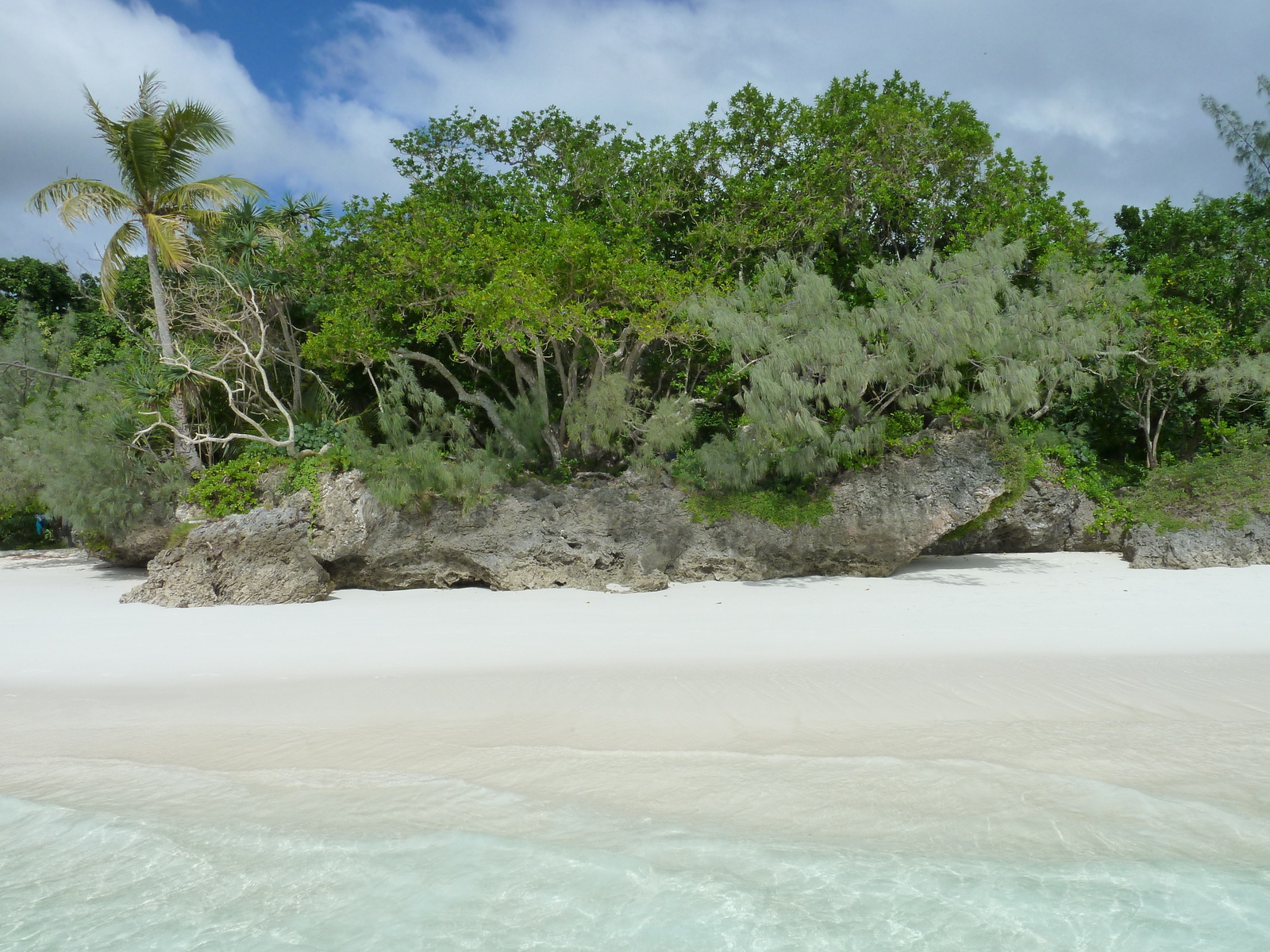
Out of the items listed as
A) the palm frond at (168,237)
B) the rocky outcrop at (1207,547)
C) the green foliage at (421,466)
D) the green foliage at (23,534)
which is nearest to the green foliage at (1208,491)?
the rocky outcrop at (1207,547)

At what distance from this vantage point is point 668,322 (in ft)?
44.2

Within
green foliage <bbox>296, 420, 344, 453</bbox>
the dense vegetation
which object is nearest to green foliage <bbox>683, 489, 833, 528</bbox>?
the dense vegetation

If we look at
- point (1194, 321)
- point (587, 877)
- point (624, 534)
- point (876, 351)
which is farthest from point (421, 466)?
point (1194, 321)

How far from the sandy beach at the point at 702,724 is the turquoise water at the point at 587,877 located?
0.03 m

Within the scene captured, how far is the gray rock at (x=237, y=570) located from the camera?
10695 millimetres

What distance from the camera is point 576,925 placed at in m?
3.50

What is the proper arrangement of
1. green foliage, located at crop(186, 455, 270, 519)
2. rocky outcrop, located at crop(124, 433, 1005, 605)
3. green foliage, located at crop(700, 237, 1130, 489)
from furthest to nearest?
green foliage, located at crop(186, 455, 270, 519) < rocky outcrop, located at crop(124, 433, 1005, 605) < green foliage, located at crop(700, 237, 1130, 489)

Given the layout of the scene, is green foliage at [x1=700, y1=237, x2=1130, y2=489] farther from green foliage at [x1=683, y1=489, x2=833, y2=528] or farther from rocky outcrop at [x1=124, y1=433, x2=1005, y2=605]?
rocky outcrop at [x1=124, y1=433, x2=1005, y2=605]

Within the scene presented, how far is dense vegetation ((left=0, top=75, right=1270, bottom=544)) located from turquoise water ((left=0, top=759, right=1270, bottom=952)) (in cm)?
787

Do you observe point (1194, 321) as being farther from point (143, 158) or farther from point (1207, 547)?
point (143, 158)

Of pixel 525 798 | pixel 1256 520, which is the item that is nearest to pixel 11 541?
pixel 525 798

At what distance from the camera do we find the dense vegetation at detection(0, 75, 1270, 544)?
40.1ft

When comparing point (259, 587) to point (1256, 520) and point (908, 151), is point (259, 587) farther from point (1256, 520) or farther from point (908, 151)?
point (1256, 520)

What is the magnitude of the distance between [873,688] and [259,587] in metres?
8.60
